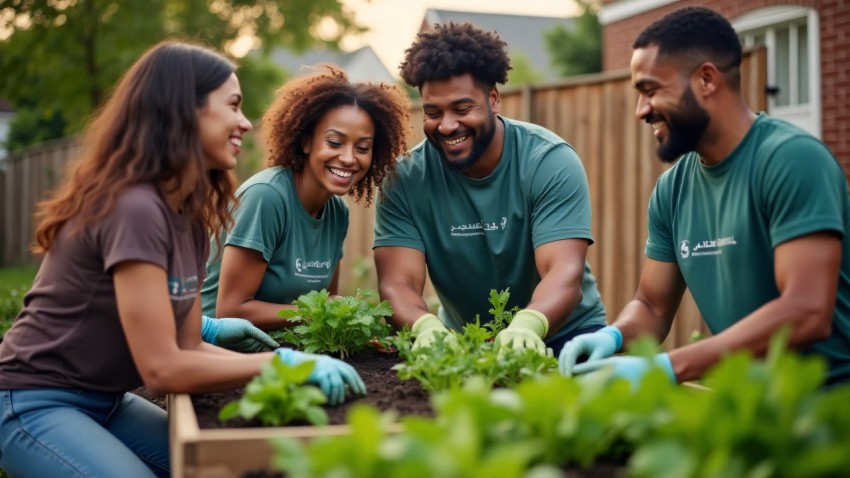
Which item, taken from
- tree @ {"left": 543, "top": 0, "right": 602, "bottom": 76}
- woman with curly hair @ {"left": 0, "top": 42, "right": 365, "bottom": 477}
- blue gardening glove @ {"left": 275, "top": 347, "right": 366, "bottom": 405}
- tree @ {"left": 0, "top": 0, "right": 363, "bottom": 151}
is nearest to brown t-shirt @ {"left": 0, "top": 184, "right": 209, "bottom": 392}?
woman with curly hair @ {"left": 0, "top": 42, "right": 365, "bottom": 477}

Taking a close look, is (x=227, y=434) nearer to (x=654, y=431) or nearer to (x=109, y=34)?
(x=654, y=431)

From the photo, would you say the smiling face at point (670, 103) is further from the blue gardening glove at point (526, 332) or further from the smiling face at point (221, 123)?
the smiling face at point (221, 123)

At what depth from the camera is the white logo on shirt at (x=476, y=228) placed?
140 inches

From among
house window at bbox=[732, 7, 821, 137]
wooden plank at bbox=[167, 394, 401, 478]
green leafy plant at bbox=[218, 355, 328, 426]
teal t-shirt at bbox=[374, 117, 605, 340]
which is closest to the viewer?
wooden plank at bbox=[167, 394, 401, 478]

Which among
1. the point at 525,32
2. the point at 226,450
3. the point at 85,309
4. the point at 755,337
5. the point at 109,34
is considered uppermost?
the point at 525,32

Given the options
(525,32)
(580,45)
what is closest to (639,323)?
(580,45)

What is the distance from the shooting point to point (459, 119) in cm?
345

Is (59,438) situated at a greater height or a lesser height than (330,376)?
lesser

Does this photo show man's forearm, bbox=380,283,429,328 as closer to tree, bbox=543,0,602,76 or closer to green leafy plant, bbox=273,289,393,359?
green leafy plant, bbox=273,289,393,359

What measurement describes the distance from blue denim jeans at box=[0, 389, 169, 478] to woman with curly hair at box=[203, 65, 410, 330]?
2.75ft

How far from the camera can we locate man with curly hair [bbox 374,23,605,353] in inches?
134

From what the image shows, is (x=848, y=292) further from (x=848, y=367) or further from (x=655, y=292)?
(x=655, y=292)

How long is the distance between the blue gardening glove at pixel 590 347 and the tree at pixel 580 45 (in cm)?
2004

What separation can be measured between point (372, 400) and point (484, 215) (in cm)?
130
